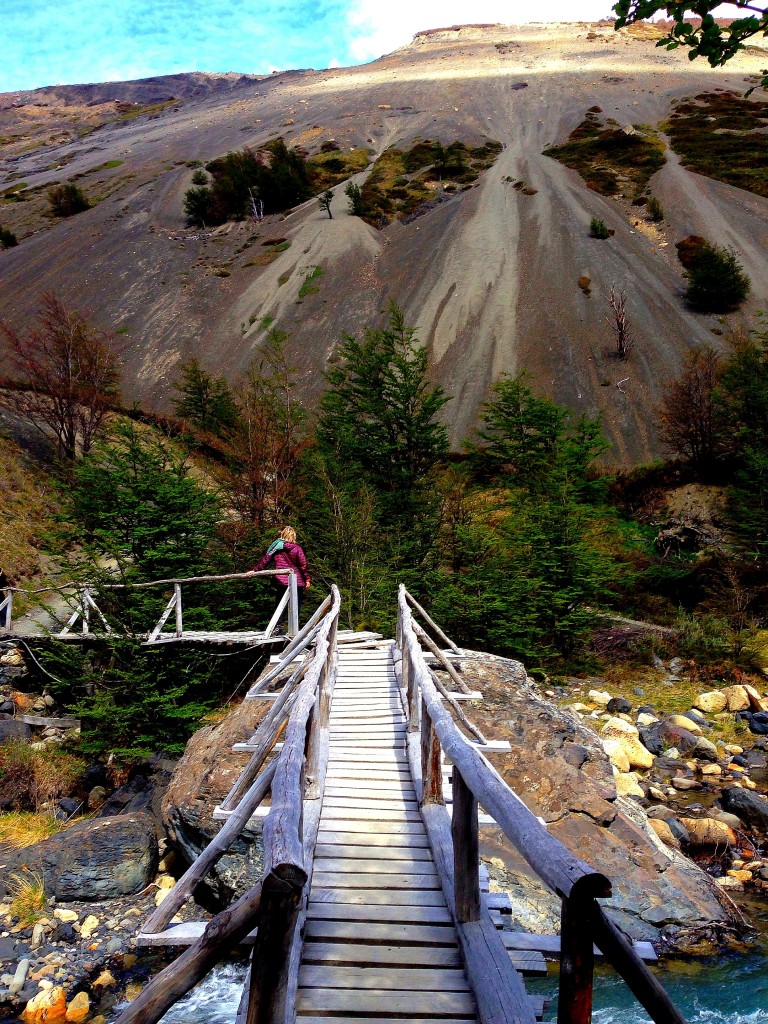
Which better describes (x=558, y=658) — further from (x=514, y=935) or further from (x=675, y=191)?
(x=675, y=191)

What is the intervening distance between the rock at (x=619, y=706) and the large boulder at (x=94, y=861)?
341 inches

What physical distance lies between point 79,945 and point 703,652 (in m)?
13.4

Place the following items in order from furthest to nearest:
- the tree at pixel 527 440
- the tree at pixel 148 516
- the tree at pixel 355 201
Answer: the tree at pixel 355 201 < the tree at pixel 527 440 < the tree at pixel 148 516

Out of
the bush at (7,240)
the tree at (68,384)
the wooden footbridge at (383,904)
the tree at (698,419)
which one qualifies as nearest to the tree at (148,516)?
the wooden footbridge at (383,904)

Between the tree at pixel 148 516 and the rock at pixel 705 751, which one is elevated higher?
the tree at pixel 148 516

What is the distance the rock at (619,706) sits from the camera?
11867mm

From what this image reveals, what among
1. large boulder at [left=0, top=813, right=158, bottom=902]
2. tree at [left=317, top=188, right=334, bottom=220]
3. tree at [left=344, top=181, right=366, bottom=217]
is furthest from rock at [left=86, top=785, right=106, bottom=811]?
tree at [left=344, top=181, right=366, bottom=217]

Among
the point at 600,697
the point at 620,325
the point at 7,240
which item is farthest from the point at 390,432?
the point at 7,240

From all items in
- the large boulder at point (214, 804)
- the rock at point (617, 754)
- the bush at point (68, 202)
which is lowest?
the rock at point (617, 754)

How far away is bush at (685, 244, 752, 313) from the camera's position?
3441 cm

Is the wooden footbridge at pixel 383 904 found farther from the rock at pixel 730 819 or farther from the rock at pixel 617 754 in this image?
the rock at pixel 617 754

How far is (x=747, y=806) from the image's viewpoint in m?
8.38

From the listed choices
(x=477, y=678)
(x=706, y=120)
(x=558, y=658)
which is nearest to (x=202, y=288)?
(x=558, y=658)

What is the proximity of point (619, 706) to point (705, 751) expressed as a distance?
1.95 metres
